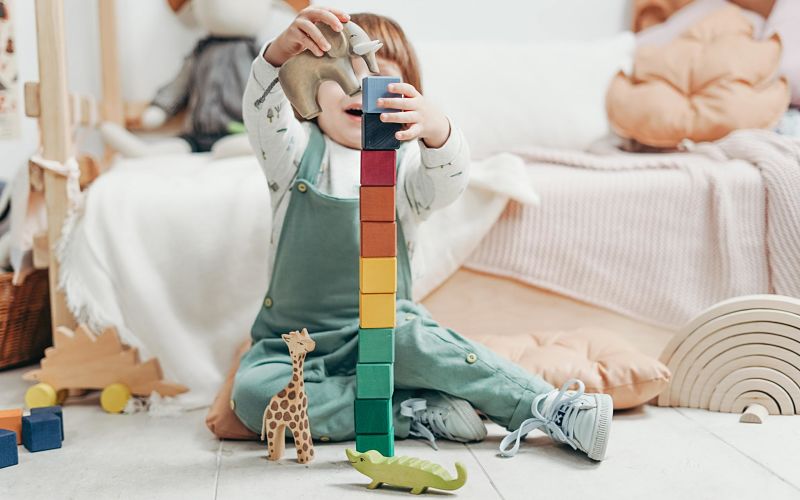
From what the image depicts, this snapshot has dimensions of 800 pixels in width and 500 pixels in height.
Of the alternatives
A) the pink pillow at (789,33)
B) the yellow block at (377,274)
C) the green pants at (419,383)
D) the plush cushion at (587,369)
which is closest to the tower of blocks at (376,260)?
the yellow block at (377,274)

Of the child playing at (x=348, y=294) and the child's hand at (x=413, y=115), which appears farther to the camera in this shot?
the child playing at (x=348, y=294)

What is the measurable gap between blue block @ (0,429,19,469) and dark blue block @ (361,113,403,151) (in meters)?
0.55

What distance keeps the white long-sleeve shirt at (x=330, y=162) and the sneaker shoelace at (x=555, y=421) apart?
1.01 ft

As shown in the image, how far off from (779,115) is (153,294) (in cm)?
127

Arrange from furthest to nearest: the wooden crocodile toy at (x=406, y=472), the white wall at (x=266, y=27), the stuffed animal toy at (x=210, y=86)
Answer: the white wall at (x=266, y=27) < the stuffed animal toy at (x=210, y=86) < the wooden crocodile toy at (x=406, y=472)

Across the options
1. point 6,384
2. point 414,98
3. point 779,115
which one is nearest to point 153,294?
point 6,384

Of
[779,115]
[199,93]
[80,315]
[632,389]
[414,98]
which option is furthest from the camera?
[199,93]

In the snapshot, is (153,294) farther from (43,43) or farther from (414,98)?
(414,98)

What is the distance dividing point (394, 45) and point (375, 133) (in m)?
0.30

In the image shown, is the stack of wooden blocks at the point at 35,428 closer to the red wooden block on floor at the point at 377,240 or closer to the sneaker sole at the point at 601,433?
the red wooden block on floor at the point at 377,240

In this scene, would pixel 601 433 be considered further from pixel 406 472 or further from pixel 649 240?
pixel 649 240

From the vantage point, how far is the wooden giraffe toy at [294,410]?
0.98 metres

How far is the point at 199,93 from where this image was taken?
6.42ft

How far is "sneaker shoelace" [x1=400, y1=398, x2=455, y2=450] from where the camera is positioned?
3.59 ft
